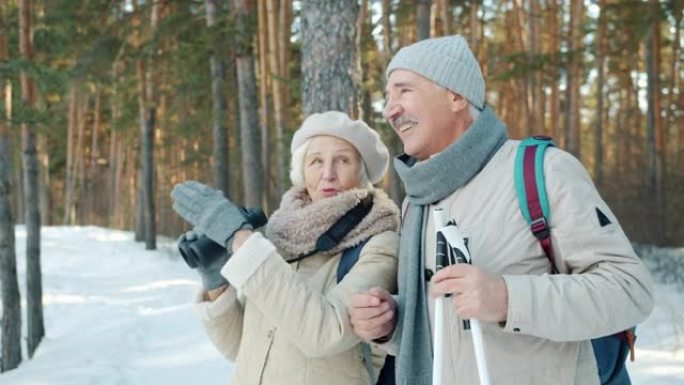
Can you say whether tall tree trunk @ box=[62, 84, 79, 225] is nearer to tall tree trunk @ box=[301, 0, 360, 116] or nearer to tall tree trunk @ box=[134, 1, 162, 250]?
tall tree trunk @ box=[134, 1, 162, 250]

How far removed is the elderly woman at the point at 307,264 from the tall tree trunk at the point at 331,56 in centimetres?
215

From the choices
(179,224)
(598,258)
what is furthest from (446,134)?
(179,224)

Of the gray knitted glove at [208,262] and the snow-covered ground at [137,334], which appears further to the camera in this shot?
the snow-covered ground at [137,334]

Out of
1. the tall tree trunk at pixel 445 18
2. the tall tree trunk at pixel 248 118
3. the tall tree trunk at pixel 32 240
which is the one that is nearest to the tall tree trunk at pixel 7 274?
the tall tree trunk at pixel 32 240

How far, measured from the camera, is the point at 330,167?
240 centimetres

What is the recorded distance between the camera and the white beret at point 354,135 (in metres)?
2.40

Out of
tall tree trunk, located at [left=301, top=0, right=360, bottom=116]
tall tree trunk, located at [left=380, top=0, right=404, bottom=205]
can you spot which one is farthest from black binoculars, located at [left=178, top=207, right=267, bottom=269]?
tall tree trunk, located at [left=380, top=0, right=404, bottom=205]

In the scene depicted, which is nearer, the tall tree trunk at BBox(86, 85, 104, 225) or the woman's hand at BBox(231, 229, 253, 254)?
the woman's hand at BBox(231, 229, 253, 254)

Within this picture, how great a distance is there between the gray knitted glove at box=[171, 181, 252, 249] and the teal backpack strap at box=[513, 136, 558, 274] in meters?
0.81

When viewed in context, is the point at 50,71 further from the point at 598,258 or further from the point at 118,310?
the point at 598,258

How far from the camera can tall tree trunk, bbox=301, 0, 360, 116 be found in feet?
15.1

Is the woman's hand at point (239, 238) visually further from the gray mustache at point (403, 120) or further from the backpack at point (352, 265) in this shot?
the gray mustache at point (403, 120)

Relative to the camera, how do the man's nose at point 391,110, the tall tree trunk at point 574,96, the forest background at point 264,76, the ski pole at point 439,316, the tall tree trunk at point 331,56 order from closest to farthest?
the ski pole at point 439,316 < the man's nose at point 391,110 < the tall tree trunk at point 331,56 < the forest background at point 264,76 < the tall tree trunk at point 574,96

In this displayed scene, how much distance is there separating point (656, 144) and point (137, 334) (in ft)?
34.9
